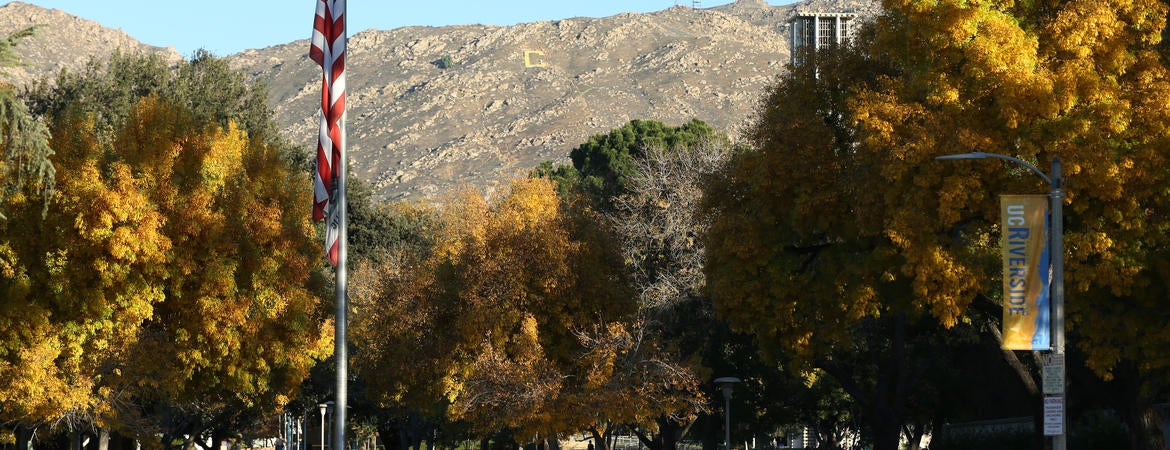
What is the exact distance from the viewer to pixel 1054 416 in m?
22.7

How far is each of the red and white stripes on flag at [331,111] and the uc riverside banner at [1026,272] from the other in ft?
37.9

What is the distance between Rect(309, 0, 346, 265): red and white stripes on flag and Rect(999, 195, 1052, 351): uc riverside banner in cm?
1156

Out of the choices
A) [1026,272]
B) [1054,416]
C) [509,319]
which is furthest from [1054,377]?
[509,319]

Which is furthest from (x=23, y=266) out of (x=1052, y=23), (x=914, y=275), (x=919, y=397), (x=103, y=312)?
(x=919, y=397)

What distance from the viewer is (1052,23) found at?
31641mm

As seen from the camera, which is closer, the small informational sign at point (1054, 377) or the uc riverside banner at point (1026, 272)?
the small informational sign at point (1054, 377)

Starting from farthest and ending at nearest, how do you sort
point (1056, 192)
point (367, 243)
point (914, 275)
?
point (367, 243)
point (914, 275)
point (1056, 192)

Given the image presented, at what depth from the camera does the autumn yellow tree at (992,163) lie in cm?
3012


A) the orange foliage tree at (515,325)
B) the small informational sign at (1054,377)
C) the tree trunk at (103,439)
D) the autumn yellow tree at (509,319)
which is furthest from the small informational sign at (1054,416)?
the tree trunk at (103,439)

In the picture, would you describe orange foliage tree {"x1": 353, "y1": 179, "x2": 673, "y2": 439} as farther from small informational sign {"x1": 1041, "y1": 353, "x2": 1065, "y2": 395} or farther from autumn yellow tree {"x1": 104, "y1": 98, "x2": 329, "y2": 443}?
small informational sign {"x1": 1041, "y1": 353, "x2": 1065, "y2": 395}

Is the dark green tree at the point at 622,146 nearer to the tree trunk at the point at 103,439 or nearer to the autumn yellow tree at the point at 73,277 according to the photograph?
the tree trunk at the point at 103,439

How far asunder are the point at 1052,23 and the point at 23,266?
25893 mm

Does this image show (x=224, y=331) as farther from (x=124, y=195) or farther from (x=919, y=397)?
(x=919, y=397)

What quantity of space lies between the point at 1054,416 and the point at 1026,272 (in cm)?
254
